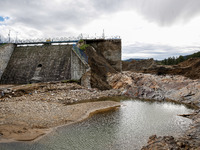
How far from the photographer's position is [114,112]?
16.9 m

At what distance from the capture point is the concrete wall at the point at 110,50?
36.9 metres

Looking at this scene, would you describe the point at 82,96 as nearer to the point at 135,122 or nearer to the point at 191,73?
the point at 135,122

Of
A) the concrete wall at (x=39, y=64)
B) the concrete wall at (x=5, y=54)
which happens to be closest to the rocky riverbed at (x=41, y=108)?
the concrete wall at (x=39, y=64)

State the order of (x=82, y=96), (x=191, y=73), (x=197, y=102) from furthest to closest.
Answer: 1. (x=191, y=73)
2. (x=82, y=96)
3. (x=197, y=102)

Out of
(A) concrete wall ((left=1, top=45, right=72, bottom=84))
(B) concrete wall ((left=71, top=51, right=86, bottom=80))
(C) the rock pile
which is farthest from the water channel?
(A) concrete wall ((left=1, top=45, right=72, bottom=84))

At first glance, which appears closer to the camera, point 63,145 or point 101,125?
point 63,145

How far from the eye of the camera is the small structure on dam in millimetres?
27933

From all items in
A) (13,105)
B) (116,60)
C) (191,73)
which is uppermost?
(116,60)

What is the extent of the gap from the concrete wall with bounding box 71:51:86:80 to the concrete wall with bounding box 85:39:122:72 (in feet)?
34.7

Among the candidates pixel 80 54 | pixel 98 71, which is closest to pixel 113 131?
pixel 80 54

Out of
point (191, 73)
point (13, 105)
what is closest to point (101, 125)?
point (13, 105)

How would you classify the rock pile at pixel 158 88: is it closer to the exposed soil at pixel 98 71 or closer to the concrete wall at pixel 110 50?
the exposed soil at pixel 98 71

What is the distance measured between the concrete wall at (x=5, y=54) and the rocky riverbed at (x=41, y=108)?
13.2 metres

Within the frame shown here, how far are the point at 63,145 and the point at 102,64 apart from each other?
78.4 ft
